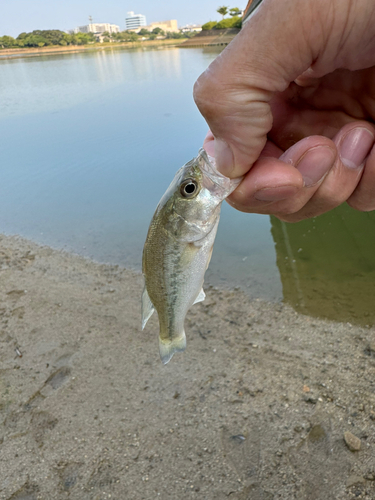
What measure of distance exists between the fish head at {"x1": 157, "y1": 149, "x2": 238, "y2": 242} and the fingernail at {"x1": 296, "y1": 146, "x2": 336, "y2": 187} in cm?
47

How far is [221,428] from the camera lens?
3014 millimetres

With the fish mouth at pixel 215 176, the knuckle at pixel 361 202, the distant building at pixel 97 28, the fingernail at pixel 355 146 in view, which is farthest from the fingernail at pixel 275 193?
the distant building at pixel 97 28

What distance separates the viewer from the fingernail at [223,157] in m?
1.74

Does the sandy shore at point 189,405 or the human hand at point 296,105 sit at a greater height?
the human hand at point 296,105

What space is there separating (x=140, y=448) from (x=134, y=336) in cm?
137

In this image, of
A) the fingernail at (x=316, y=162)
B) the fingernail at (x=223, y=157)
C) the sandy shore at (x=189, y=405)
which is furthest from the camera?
the sandy shore at (x=189, y=405)

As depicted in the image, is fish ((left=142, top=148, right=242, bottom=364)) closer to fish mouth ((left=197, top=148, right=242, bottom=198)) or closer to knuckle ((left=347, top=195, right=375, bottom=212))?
fish mouth ((left=197, top=148, right=242, bottom=198))

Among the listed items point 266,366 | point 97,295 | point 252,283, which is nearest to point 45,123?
point 97,295

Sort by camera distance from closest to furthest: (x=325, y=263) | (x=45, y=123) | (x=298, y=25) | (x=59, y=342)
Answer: (x=298, y=25), (x=59, y=342), (x=325, y=263), (x=45, y=123)

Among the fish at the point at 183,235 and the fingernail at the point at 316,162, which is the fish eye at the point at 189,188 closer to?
the fish at the point at 183,235

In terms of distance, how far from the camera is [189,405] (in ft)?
10.6

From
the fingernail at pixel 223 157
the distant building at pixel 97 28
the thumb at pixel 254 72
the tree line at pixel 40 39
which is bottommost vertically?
the fingernail at pixel 223 157

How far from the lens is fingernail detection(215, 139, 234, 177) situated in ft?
5.71

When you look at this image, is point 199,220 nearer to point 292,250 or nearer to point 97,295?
point 97,295
